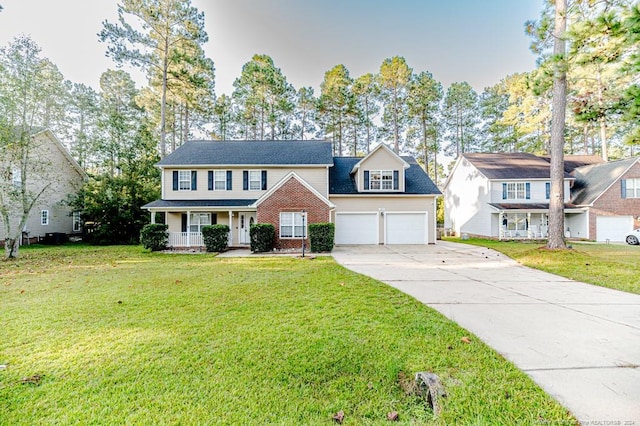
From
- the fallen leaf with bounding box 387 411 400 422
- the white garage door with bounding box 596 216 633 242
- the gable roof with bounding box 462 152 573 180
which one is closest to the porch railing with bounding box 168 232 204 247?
the fallen leaf with bounding box 387 411 400 422

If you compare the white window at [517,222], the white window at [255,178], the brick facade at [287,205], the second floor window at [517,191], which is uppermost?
the white window at [255,178]

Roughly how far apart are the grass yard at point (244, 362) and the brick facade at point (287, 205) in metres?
9.11

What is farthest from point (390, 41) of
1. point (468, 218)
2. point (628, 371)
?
point (628, 371)

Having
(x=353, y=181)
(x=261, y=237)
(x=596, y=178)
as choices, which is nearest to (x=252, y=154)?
(x=261, y=237)

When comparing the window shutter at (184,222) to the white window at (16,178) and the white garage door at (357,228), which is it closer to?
the white window at (16,178)

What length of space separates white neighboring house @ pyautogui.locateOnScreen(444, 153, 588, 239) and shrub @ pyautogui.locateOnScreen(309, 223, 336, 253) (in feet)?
47.0

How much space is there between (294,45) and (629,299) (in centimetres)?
2302

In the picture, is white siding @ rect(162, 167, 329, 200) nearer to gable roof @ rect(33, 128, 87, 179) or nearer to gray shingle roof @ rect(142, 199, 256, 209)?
gray shingle roof @ rect(142, 199, 256, 209)

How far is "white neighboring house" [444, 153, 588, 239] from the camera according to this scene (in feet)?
67.8

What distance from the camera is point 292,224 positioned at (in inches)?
593

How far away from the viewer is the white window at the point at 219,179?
17469 mm

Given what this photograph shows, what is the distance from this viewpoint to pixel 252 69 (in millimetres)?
25391

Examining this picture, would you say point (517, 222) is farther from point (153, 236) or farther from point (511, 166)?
point (153, 236)

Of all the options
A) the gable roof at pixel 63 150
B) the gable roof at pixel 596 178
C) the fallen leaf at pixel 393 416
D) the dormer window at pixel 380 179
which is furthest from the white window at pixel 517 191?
the gable roof at pixel 63 150
